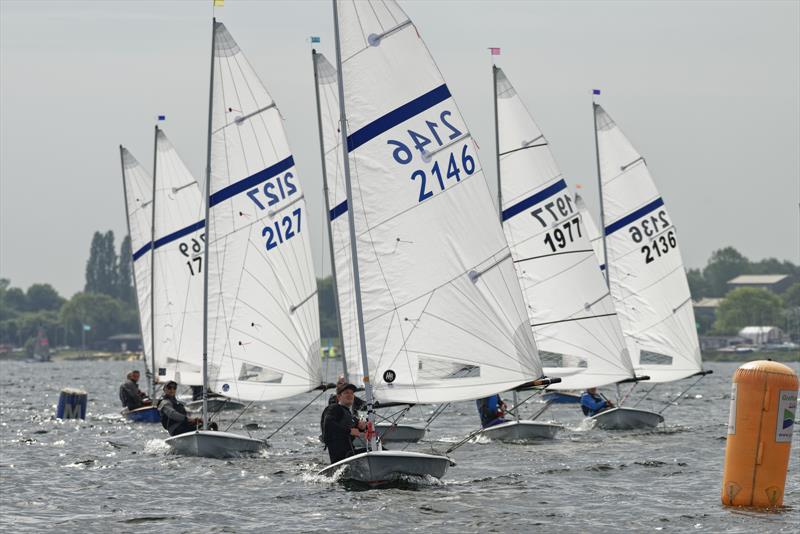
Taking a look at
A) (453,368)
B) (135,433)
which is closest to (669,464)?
(453,368)

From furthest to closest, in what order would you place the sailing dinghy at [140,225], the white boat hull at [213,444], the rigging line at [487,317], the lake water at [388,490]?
1. the sailing dinghy at [140,225]
2. the white boat hull at [213,444]
3. the rigging line at [487,317]
4. the lake water at [388,490]

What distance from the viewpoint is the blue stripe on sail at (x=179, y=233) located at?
36.7 metres

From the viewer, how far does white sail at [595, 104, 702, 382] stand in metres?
34.6

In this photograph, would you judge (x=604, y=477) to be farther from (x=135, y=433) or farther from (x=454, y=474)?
(x=135, y=433)

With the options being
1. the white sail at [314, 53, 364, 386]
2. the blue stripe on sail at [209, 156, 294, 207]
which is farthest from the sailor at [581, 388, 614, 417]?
the blue stripe on sail at [209, 156, 294, 207]

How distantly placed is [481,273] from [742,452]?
4933 mm

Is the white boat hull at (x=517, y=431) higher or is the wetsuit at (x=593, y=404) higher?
the wetsuit at (x=593, y=404)

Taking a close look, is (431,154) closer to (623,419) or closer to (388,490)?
(388,490)

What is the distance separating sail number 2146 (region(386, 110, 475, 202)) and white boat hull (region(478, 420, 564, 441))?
8.01m

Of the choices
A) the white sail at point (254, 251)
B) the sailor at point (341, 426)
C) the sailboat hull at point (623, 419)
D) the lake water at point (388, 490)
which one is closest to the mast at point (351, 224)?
the sailor at point (341, 426)

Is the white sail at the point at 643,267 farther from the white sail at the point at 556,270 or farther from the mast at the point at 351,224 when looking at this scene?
the mast at the point at 351,224

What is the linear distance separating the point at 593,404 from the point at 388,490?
47.1 feet

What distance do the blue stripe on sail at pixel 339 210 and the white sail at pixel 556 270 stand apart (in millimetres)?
4211

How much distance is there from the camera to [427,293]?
763 inches
